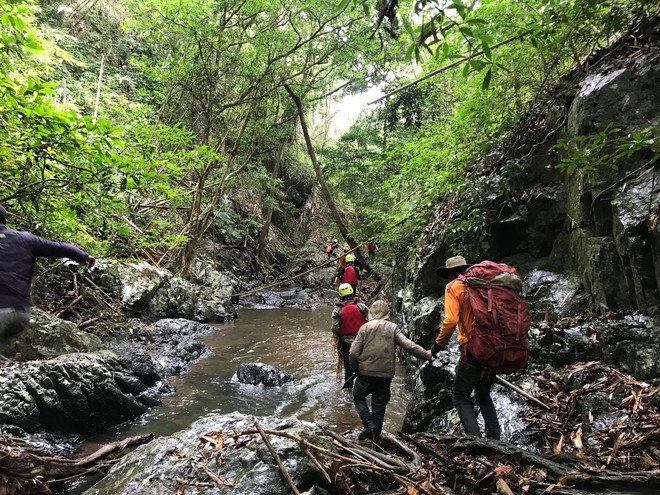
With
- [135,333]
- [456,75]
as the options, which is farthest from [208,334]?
[456,75]

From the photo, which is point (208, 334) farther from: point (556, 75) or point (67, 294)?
point (556, 75)

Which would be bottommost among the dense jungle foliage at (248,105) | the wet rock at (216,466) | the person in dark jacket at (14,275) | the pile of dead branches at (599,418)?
the pile of dead branches at (599,418)

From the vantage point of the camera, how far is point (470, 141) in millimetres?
8086

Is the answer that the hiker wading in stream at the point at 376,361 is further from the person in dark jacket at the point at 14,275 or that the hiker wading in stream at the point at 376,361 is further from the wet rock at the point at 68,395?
the wet rock at the point at 68,395

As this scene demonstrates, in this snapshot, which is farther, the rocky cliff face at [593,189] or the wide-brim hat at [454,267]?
the wide-brim hat at [454,267]

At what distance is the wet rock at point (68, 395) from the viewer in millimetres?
4777

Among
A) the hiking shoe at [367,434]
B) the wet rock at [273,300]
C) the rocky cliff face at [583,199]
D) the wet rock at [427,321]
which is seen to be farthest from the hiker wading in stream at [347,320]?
the wet rock at [273,300]

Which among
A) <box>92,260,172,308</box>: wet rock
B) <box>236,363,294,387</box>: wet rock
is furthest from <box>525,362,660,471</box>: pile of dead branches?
<box>92,260,172,308</box>: wet rock

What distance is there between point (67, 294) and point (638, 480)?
1035 cm

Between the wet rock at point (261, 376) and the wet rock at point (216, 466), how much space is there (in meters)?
3.90

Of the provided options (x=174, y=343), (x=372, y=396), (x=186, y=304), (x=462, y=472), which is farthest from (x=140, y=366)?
(x=462, y=472)

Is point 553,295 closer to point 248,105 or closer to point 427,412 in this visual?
point 427,412

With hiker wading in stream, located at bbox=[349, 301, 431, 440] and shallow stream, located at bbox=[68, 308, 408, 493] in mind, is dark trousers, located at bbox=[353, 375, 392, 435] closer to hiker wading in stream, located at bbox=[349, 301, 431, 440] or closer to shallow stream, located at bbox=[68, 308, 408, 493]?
hiker wading in stream, located at bbox=[349, 301, 431, 440]

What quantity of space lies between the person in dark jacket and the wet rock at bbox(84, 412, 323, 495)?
1.70m
